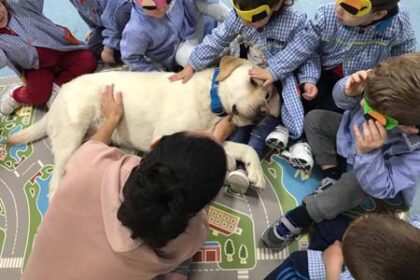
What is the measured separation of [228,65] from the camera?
1.56 m

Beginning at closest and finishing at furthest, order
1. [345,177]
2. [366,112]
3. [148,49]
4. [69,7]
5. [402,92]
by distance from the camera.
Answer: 1. [402,92]
2. [366,112]
3. [345,177]
4. [148,49]
5. [69,7]

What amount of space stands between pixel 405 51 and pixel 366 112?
1.34 feet

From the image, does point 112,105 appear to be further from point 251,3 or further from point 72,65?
point 251,3

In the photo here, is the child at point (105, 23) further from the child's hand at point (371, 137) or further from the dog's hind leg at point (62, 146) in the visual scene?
the child's hand at point (371, 137)

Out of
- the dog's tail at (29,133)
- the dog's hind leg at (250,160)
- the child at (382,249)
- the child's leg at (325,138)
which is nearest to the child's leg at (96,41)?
the dog's tail at (29,133)

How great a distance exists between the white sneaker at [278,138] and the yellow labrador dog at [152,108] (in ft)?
0.21

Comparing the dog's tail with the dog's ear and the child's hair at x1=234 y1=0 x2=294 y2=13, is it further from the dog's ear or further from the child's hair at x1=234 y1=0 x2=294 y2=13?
the child's hair at x1=234 y1=0 x2=294 y2=13

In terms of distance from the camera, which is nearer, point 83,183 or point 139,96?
point 83,183

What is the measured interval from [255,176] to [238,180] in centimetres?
6

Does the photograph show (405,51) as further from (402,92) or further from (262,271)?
(262,271)

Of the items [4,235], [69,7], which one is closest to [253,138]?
[4,235]

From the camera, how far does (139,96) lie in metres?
1.62

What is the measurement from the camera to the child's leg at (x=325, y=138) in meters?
1.59

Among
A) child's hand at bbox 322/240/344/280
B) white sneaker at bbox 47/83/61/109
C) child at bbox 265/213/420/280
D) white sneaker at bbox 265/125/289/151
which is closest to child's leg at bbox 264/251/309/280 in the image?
child's hand at bbox 322/240/344/280
